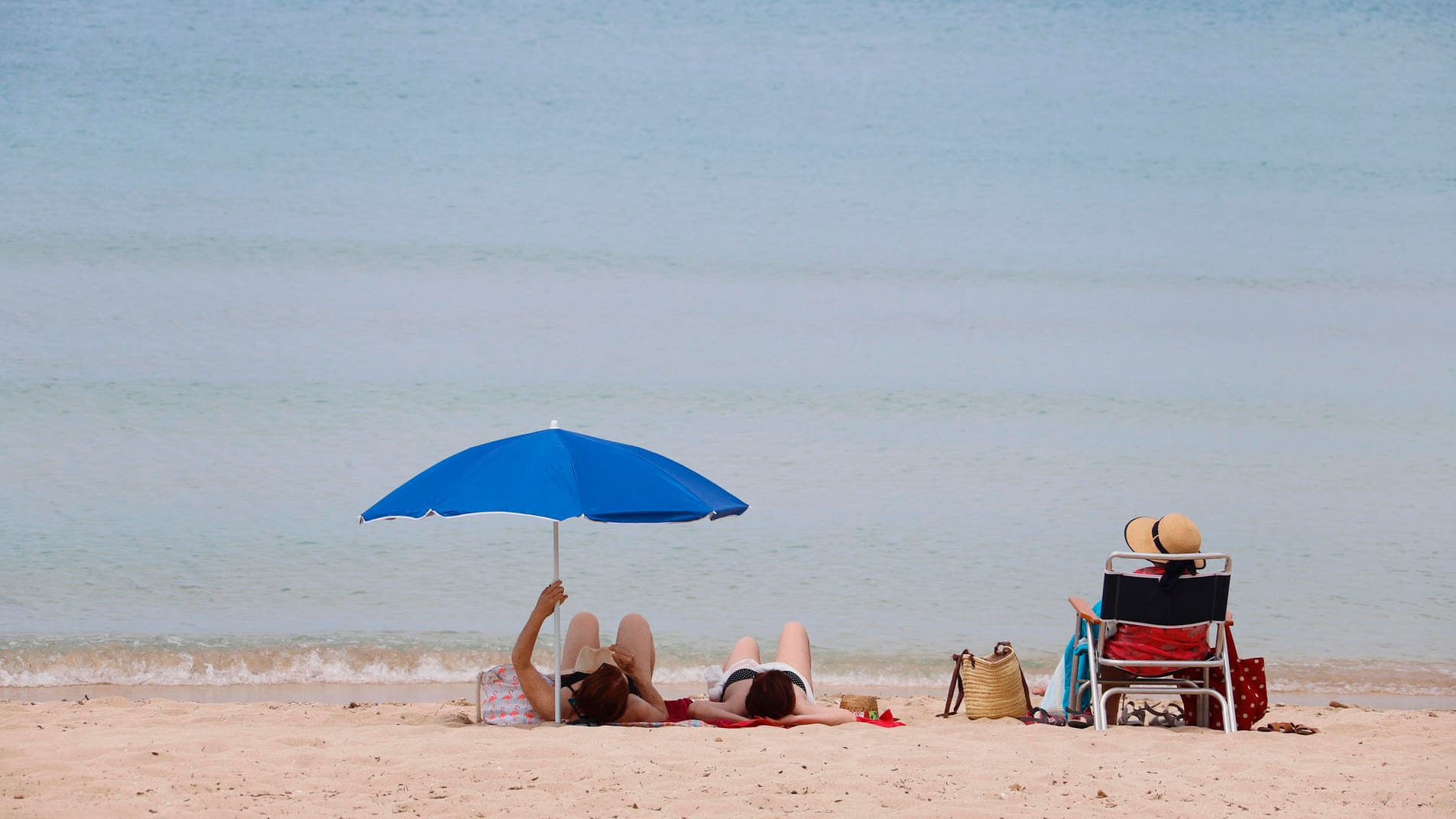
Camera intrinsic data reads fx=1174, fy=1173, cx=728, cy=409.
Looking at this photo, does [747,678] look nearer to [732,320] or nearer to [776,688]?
[776,688]

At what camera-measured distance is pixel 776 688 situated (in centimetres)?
461

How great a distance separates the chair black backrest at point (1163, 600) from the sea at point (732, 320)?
254cm

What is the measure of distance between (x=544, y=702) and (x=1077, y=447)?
1191 centimetres

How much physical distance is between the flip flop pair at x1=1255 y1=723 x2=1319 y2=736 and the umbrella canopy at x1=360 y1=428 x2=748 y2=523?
8.09 feet

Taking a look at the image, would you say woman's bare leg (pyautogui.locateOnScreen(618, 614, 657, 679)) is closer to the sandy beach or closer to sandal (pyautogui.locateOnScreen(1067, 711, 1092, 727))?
the sandy beach

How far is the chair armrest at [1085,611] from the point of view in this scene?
4.66m

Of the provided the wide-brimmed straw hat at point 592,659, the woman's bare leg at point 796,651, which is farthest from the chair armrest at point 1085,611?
the wide-brimmed straw hat at point 592,659

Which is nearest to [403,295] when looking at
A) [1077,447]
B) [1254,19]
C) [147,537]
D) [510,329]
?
[510,329]

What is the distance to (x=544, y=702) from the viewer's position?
4.53 m

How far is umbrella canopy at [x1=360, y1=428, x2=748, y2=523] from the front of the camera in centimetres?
416

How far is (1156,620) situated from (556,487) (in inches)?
96.1

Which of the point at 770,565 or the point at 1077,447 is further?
the point at 1077,447

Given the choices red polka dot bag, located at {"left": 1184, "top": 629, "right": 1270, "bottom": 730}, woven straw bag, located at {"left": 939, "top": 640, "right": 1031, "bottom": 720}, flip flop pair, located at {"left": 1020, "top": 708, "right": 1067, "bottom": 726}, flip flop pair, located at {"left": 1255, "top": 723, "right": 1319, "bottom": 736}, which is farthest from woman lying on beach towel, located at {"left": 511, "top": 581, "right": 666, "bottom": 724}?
flip flop pair, located at {"left": 1255, "top": 723, "right": 1319, "bottom": 736}

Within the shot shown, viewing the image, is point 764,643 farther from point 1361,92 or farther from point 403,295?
point 1361,92
